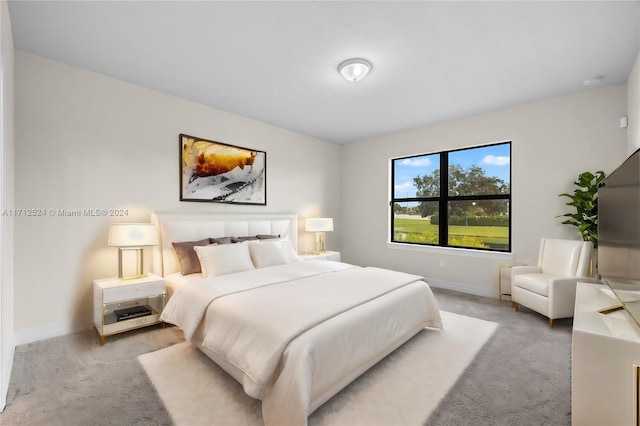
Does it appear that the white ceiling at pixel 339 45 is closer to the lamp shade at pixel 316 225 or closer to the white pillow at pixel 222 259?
the white pillow at pixel 222 259

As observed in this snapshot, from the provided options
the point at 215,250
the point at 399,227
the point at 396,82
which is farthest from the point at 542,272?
the point at 215,250

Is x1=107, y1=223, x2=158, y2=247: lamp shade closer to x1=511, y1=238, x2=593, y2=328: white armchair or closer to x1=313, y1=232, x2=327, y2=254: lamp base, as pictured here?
x1=313, y1=232, x2=327, y2=254: lamp base

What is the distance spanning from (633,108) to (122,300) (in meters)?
5.23

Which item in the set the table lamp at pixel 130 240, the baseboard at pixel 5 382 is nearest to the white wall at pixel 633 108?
the table lamp at pixel 130 240

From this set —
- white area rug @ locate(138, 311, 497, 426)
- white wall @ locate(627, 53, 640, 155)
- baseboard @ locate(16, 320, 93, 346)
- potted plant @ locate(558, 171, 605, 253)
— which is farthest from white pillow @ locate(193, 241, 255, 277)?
white wall @ locate(627, 53, 640, 155)

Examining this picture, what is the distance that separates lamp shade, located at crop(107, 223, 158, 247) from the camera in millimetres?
2844

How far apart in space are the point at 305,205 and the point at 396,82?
2673mm

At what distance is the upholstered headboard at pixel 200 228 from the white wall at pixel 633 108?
409 centimetres

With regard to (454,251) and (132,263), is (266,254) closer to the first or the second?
(132,263)

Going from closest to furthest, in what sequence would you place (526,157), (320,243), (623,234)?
(623,234), (526,157), (320,243)

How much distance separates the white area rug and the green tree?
2277 mm

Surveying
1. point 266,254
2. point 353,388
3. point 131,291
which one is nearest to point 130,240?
point 131,291

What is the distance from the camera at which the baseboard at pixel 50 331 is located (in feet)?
8.66

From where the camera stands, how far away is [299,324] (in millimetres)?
1839
